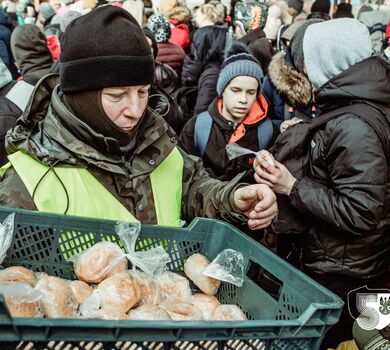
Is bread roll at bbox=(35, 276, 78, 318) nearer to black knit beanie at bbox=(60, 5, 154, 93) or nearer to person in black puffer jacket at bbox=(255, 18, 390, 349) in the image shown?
black knit beanie at bbox=(60, 5, 154, 93)

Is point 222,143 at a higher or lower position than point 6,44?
lower

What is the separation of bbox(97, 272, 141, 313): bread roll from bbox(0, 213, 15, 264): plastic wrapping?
0.97 ft

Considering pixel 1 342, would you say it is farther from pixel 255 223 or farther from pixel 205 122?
pixel 205 122

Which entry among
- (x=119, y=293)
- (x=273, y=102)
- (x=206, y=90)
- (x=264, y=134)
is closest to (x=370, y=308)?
(x=119, y=293)

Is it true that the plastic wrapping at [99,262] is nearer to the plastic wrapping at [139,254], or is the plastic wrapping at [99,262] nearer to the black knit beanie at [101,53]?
the plastic wrapping at [139,254]

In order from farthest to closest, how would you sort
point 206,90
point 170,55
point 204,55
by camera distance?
1. point 170,55
2. point 204,55
3. point 206,90

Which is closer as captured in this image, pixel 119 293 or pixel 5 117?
pixel 119 293

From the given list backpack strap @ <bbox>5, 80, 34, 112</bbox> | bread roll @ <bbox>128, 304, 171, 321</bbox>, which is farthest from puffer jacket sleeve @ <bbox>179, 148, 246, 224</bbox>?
backpack strap @ <bbox>5, 80, 34, 112</bbox>

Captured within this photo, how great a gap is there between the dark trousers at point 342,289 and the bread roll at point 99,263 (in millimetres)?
1292

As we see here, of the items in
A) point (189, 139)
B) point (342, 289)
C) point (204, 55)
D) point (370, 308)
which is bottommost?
point (342, 289)

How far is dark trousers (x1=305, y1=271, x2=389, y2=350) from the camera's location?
96.2 inches

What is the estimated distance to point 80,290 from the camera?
55.9 inches

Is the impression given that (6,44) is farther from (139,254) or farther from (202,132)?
(139,254)

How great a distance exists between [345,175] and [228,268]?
3.02ft
